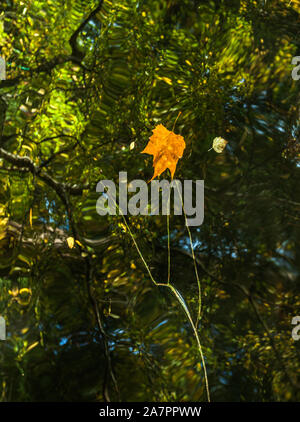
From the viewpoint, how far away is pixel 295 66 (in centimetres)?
69

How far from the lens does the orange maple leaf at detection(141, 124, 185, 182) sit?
2.27ft

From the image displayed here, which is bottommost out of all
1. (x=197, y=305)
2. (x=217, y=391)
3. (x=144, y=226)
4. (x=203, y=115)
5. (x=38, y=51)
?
(x=217, y=391)

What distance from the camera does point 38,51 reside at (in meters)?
0.71

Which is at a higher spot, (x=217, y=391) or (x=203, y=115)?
(x=203, y=115)

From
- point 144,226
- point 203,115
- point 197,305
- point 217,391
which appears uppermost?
point 203,115

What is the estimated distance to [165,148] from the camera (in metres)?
0.69

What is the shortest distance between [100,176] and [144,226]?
0.39 ft

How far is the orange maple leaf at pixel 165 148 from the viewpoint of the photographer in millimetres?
692

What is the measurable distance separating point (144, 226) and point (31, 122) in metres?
0.28

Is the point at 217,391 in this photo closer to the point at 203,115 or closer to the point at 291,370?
the point at 291,370

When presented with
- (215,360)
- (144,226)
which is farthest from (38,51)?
(215,360)

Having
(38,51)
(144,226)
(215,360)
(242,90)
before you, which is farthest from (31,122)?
(215,360)

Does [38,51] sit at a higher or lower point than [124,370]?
higher

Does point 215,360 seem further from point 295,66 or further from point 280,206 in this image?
point 295,66
